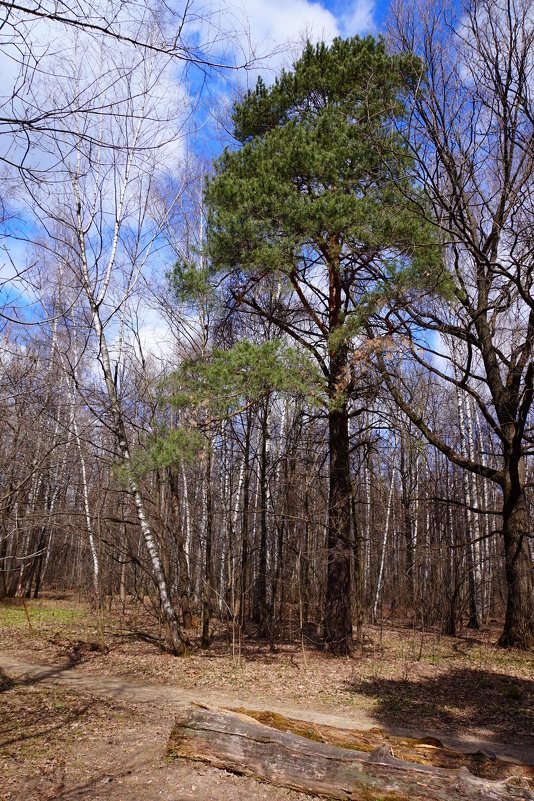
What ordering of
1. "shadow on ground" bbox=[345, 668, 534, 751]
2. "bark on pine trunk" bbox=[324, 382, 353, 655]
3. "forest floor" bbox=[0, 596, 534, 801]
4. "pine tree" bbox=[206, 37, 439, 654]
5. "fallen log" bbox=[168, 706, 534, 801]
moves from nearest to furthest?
"fallen log" bbox=[168, 706, 534, 801] → "forest floor" bbox=[0, 596, 534, 801] → "shadow on ground" bbox=[345, 668, 534, 751] → "pine tree" bbox=[206, 37, 439, 654] → "bark on pine trunk" bbox=[324, 382, 353, 655]

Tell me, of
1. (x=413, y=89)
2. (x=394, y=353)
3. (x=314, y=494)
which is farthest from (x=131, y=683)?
(x=413, y=89)

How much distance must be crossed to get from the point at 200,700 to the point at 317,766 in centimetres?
315

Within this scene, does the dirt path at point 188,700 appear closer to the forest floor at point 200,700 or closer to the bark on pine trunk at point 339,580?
the forest floor at point 200,700

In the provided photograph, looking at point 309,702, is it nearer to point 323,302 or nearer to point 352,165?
point 323,302

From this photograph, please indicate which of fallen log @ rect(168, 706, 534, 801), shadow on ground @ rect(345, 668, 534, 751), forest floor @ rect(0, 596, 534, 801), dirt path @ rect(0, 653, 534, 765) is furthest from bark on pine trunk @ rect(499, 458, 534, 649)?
fallen log @ rect(168, 706, 534, 801)

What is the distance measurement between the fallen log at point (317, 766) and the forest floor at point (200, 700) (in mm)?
127

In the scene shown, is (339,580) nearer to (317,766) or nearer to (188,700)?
(188,700)

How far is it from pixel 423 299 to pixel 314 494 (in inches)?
278

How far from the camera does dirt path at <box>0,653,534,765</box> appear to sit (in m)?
5.56

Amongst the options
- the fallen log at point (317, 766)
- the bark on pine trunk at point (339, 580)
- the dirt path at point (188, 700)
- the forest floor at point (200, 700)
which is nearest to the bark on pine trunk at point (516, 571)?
the forest floor at point (200, 700)

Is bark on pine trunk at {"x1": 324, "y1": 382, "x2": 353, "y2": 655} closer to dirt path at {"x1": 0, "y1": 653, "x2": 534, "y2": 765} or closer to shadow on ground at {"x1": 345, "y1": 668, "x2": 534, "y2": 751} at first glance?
shadow on ground at {"x1": 345, "y1": 668, "x2": 534, "y2": 751}

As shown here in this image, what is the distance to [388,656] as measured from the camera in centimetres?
988

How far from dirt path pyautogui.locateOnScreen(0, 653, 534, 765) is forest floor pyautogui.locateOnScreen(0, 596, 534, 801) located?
0.02 meters

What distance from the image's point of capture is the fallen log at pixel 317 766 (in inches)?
141
